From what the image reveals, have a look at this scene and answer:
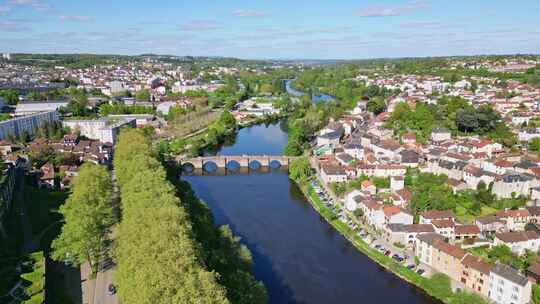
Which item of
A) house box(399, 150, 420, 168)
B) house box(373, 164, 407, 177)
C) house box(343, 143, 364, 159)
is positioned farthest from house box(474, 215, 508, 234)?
house box(343, 143, 364, 159)

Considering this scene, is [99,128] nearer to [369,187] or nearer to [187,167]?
[187,167]

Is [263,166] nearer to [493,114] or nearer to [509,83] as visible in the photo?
[493,114]

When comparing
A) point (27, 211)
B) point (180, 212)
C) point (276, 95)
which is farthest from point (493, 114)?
point (276, 95)

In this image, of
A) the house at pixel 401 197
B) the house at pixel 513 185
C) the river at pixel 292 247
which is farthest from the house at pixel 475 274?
the house at pixel 513 185

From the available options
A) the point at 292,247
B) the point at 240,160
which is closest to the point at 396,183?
the point at 292,247

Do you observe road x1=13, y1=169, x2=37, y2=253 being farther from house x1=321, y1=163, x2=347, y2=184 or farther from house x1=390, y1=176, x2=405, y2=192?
house x1=390, y1=176, x2=405, y2=192

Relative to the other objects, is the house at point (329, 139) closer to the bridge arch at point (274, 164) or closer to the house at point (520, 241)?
the bridge arch at point (274, 164)
